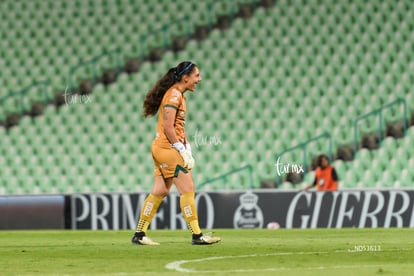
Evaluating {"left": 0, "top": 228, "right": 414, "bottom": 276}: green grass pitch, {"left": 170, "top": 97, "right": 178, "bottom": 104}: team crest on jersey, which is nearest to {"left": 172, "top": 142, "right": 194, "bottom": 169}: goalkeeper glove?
{"left": 170, "top": 97, "right": 178, "bottom": 104}: team crest on jersey

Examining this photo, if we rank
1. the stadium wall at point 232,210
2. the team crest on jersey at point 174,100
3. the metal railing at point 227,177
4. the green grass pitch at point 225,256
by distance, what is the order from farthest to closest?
1. the metal railing at point 227,177
2. the stadium wall at point 232,210
3. the team crest on jersey at point 174,100
4. the green grass pitch at point 225,256

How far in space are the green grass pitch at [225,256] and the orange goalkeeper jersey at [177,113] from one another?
98 cm

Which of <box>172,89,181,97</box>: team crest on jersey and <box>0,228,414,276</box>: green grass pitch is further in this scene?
<box>172,89,181,97</box>: team crest on jersey

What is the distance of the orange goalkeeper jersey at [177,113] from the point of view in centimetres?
920

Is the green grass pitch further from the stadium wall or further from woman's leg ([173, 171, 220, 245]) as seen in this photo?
the stadium wall

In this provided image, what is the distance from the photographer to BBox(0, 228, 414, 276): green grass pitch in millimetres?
7273

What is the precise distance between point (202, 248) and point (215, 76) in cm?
903

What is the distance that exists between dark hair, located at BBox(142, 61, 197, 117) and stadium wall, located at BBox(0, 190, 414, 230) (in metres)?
5.60

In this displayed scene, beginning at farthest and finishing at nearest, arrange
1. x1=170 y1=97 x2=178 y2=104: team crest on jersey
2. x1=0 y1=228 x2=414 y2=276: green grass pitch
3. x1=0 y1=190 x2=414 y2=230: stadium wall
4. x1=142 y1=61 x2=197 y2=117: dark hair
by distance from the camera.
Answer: x1=0 y1=190 x2=414 y2=230: stadium wall, x1=142 y1=61 x2=197 y2=117: dark hair, x1=170 y1=97 x2=178 y2=104: team crest on jersey, x1=0 y1=228 x2=414 y2=276: green grass pitch

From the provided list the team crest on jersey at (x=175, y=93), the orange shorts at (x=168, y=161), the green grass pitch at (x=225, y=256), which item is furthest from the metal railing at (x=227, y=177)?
the team crest on jersey at (x=175, y=93)

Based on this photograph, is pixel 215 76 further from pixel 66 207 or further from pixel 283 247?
pixel 283 247

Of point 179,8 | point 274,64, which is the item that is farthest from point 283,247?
point 179,8

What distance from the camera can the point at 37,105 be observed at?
18.4m

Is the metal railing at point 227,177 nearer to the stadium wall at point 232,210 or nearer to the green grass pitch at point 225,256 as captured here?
the stadium wall at point 232,210
